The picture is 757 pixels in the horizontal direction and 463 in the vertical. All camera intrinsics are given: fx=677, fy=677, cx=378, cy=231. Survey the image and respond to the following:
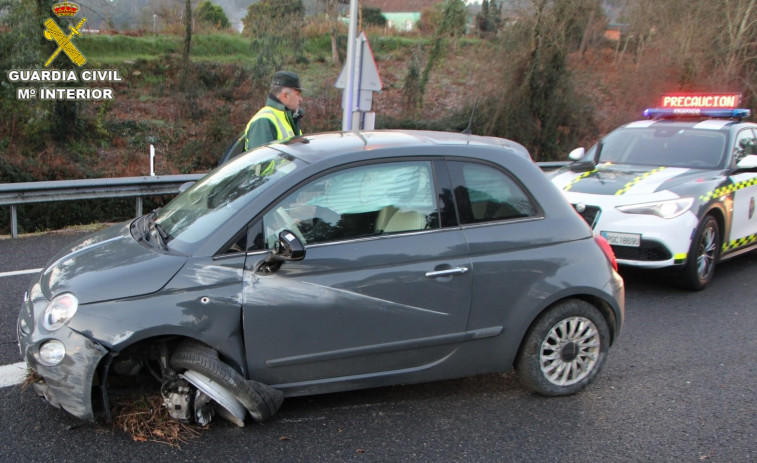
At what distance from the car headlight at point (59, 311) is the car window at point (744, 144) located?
7143 mm

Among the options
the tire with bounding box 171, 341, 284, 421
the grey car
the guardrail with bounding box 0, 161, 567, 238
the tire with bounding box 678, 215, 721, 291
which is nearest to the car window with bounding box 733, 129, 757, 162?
the tire with bounding box 678, 215, 721, 291

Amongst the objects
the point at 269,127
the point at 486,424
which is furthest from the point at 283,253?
the point at 269,127

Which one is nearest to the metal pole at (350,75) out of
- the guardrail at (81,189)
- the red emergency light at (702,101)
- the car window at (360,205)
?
the guardrail at (81,189)

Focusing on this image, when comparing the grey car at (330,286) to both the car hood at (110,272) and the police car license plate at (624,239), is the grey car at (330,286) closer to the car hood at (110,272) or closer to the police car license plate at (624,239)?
the car hood at (110,272)

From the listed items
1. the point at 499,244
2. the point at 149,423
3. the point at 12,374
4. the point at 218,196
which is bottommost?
the point at 12,374

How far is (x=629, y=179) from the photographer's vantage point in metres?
7.40

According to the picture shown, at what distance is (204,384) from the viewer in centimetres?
363

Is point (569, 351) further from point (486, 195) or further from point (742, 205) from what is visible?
point (742, 205)

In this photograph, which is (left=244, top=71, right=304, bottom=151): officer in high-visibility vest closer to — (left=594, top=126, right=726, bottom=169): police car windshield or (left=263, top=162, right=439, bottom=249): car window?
(left=263, top=162, right=439, bottom=249): car window

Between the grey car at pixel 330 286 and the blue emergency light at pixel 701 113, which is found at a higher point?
the blue emergency light at pixel 701 113

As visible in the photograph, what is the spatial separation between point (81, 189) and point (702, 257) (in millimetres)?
7970

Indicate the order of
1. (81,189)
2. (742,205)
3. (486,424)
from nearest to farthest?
(486,424), (742,205), (81,189)

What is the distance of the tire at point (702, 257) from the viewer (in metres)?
6.85

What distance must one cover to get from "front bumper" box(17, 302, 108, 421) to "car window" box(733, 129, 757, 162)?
7.14m
